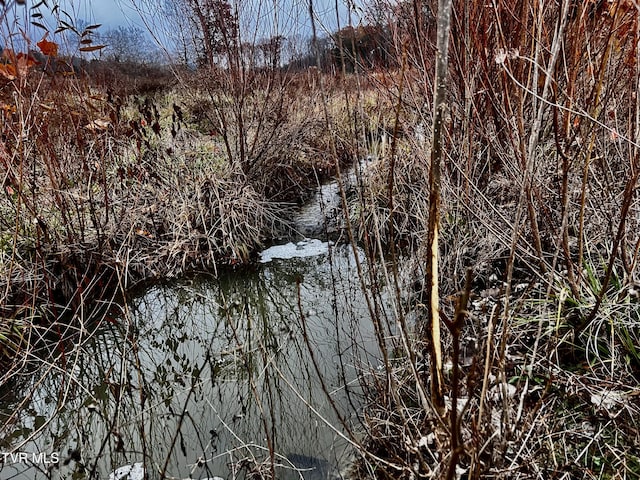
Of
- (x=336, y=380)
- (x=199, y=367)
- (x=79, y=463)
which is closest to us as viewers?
(x=79, y=463)

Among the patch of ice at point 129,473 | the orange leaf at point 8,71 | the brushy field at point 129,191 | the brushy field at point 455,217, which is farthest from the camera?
the brushy field at point 129,191

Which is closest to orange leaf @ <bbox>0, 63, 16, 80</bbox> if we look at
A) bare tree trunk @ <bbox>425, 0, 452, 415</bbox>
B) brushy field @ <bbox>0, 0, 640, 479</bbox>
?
brushy field @ <bbox>0, 0, 640, 479</bbox>

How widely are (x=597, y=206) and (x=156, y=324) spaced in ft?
9.38

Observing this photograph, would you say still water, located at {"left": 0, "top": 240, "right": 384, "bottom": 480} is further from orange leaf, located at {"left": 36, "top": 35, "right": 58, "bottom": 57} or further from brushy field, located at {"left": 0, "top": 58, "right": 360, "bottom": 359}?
orange leaf, located at {"left": 36, "top": 35, "right": 58, "bottom": 57}

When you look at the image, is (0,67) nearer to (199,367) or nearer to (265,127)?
(199,367)

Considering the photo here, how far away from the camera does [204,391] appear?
2285 millimetres

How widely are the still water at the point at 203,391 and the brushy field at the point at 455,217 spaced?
21 cm

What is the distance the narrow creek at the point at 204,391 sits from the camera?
1792 mm

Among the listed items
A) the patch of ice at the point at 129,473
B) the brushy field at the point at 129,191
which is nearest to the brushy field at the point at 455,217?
the brushy field at the point at 129,191

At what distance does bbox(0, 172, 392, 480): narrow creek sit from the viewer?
1.79m

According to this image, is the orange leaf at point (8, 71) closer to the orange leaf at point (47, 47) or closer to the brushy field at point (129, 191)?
the orange leaf at point (47, 47)

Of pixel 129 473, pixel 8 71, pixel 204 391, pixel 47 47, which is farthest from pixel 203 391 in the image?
pixel 47 47

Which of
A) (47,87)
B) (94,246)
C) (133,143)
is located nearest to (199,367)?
(94,246)

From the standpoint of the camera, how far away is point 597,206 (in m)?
1.94
